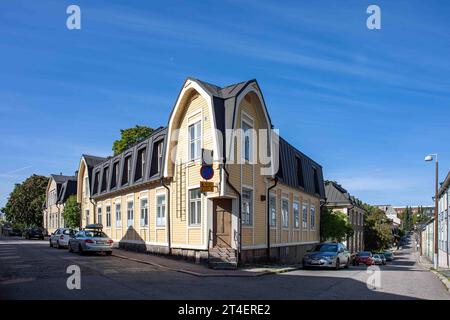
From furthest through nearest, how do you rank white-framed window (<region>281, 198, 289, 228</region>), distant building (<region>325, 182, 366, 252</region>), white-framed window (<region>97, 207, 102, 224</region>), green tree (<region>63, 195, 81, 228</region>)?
distant building (<region>325, 182, 366, 252</region>) < green tree (<region>63, 195, 81, 228</region>) < white-framed window (<region>97, 207, 102, 224</region>) < white-framed window (<region>281, 198, 289, 228</region>)

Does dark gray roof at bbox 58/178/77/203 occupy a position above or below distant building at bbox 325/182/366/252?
above

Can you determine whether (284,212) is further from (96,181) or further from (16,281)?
(16,281)

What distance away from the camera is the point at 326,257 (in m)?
22.9

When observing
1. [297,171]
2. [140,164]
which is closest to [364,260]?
[297,171]

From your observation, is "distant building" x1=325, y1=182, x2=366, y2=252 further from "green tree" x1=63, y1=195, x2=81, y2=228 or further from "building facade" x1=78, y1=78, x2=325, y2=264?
"green tree" x1=63, y1=195, x2=81, y2=228

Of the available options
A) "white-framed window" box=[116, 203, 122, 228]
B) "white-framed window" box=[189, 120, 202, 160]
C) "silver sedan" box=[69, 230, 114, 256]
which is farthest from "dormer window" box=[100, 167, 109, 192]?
"white-framed window" box=[189, 120, 202, 160]

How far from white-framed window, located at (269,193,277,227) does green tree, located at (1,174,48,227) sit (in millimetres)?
50614

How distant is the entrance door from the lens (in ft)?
67.6

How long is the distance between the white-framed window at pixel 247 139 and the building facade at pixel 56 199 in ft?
114

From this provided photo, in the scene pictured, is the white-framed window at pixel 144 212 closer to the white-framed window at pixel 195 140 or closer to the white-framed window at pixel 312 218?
the white-framed window at pixel 195 140

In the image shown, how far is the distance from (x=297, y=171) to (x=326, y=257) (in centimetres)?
997

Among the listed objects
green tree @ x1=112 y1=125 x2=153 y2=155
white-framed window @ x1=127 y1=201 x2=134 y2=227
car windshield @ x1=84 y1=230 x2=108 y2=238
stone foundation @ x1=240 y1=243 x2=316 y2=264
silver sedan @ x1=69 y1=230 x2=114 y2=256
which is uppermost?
green tree @ x1=112 y1=125 x2=153 y2=155

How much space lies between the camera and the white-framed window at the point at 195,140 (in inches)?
861
